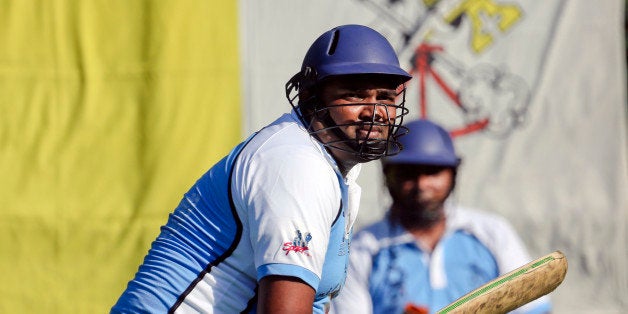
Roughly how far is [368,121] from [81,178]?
340cm

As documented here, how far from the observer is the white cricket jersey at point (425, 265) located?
16.2 ft

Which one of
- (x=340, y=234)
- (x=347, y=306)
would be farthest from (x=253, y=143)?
(x=347, y=306)

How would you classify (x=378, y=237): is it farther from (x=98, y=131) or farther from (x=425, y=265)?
(x=98, y=131)

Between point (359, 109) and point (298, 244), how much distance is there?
517mm

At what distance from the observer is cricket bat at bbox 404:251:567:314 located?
9.78 ft

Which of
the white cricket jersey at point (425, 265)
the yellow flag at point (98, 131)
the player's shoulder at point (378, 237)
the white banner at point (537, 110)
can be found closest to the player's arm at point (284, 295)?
the white cricket jersey at point (425, 265)

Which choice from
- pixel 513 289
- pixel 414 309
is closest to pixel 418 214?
pixel 414 309

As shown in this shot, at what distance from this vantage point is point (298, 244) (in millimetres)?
2445

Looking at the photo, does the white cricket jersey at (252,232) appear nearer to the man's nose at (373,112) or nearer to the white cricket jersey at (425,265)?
the man's nose at (373,112)

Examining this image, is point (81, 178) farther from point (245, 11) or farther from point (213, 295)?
point (213, 295)

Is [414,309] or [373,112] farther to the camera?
[414,309]

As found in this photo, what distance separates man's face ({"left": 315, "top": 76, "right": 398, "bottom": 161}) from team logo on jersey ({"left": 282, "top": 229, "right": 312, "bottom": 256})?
43 centimetres

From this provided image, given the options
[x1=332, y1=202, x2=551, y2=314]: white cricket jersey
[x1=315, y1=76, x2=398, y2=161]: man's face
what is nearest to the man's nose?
[x1=315, y1=76, x2=398, y2=161]: man's face

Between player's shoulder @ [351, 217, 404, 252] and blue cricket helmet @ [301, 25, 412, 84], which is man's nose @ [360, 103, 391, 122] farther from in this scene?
player's shoulder @ [351, 217, 404, 252]
